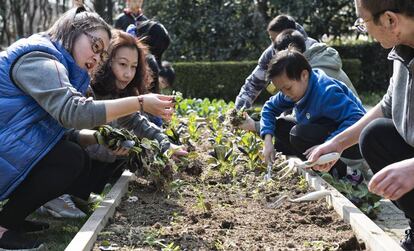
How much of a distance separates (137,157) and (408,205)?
178 centimetres

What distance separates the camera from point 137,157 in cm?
431

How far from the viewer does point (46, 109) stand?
3439 mm

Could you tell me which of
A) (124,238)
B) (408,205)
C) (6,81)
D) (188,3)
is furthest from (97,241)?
(188,3)

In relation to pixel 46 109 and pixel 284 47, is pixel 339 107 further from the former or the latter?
pixel 46 109

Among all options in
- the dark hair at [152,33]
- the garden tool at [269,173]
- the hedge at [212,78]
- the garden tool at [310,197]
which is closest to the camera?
the garden tool at [310,197]

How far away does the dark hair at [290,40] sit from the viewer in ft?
19.7

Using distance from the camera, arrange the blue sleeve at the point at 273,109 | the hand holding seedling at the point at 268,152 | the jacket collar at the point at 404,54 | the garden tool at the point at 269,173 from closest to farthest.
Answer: the jacket collar at the point at 404,54 < the garden tool at the point at 269,173 < the hand holding seedling at the point at 268,152 < the blue sleeve at the point at 273,109

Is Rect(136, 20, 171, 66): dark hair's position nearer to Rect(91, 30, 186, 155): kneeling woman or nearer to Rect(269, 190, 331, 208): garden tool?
Rect(91, 30, 186, 155): kneeling woman

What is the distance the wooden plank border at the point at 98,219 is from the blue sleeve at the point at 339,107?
1415mm

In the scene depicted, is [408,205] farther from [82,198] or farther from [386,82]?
[386,82]

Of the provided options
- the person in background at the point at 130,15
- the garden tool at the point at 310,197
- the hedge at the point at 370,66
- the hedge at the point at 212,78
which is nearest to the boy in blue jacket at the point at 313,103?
the garden tool at the point at 310,197

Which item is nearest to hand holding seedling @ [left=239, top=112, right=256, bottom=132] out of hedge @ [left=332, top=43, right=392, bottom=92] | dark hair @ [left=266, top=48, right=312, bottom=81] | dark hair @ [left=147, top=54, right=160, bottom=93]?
dark hair @ [left=147, top=54, right=160, bottom=93]

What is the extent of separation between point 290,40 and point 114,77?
190cm

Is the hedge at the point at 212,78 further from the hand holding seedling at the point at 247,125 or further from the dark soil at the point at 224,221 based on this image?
the dark soil at the point at 224,221
